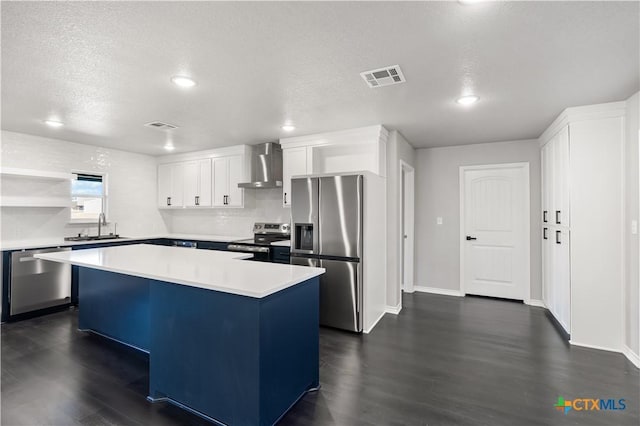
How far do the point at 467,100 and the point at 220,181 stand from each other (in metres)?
4.00

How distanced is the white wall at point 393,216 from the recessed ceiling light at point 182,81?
2.53 metres

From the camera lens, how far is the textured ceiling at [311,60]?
172 cm

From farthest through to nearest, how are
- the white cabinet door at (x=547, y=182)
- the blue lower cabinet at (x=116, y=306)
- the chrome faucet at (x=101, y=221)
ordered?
the chrome faucet at (x=101, y=221), the white cabinet door at (x=547, y=182), the blue lower cabinet at (x=116, y=306)

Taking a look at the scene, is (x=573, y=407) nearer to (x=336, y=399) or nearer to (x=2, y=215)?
(x=336, y=399)

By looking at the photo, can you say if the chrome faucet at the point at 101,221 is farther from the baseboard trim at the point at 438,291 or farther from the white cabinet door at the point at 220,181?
the baseboard trim at the point at 438,291

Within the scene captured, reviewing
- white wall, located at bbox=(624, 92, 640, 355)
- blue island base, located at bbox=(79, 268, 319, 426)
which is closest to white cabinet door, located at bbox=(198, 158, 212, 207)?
blue island base, located at bbox=(79, 268, 319, 426)

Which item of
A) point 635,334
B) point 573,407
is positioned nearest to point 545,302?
point 635,334

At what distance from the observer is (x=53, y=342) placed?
3.18m

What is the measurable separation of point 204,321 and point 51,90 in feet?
8.60

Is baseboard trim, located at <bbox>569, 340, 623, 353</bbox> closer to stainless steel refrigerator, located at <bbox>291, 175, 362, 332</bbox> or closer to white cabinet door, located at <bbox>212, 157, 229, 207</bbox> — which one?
stainless steel refrigerator, located at <bbox>291, 175, 362, 332</bbox>

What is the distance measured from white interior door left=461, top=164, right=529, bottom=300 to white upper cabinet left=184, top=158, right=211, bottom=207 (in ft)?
14.3

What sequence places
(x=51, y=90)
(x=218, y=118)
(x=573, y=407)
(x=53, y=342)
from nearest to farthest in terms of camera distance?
(x=573, y=407) < (x=51, y=90) < (x=53, y=342) < (x=218, y=118)

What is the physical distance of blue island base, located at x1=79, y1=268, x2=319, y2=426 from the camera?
1.81m

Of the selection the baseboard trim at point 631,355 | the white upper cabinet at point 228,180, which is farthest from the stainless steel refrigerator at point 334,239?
the baseboard trim at point 631,355
